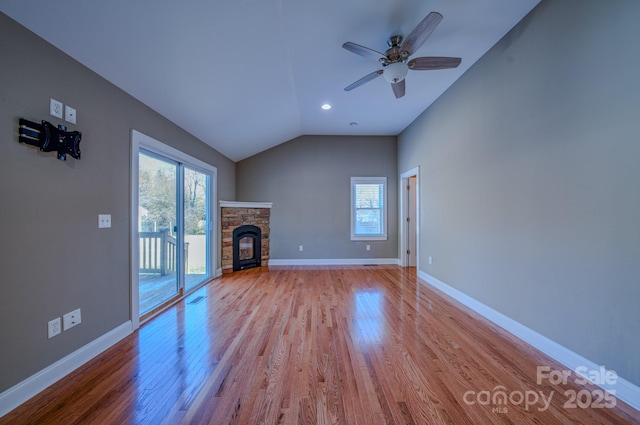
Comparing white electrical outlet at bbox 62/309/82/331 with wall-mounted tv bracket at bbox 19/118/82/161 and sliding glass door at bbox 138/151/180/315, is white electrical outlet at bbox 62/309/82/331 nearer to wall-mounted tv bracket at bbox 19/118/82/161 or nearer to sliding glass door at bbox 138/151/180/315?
sliding glass door at bbox 138/151/180/315

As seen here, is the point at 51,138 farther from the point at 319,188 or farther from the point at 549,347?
the point at 319,188

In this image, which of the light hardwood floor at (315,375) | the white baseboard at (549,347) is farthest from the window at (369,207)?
the light hardwood floor at (315,375)

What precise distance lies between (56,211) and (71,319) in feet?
2.78

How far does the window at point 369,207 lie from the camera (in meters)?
6.11

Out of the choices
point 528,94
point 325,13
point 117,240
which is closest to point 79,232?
point 117,240

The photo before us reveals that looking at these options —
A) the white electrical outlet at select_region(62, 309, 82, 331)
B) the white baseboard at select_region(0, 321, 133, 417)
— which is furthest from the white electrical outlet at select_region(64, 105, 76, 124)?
the white baseboard at select_region(0, 321, 133, 417)

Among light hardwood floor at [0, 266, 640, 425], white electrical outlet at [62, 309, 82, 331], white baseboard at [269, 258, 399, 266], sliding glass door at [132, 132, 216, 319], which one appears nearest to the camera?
Answer: light hardwood floor at [0, 266, 640, 425]

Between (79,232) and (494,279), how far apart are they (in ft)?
13.4

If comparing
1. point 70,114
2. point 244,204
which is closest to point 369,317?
point 70,114

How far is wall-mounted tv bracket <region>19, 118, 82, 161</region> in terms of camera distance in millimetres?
1656

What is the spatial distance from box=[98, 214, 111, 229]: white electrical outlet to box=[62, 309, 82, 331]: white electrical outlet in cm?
71

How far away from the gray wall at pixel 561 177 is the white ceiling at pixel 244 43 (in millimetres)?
505

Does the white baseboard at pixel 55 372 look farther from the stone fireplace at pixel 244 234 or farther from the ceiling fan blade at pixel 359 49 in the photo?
the ceiling fan blade at pixel 359 49

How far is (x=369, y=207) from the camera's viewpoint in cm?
614
